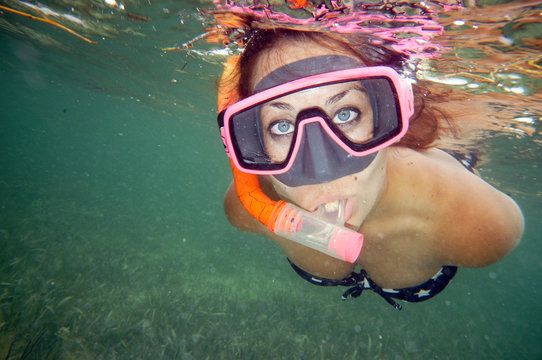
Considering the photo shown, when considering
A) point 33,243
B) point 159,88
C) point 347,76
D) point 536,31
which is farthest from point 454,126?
point 159,88

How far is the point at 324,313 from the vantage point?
11836mm

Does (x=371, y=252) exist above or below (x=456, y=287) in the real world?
above

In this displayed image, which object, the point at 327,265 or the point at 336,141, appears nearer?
the point at 336,141

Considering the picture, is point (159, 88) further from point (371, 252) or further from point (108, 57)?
point (371, 252)

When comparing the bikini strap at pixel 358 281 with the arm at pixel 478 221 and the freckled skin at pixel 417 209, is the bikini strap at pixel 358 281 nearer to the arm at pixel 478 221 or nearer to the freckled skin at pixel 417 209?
the freckled skin at pixel 417 209

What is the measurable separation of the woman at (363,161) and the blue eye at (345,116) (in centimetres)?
1

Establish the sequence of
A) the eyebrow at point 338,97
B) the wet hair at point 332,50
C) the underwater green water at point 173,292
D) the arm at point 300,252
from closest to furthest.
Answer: the eyebrow at point 338,97
the wet hair at point 332,50
the arm at point 300,252
the underwater green water at point 173,292

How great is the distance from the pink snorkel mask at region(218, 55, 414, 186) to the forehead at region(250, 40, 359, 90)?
0.31ft

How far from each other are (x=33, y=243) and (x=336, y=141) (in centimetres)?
1649

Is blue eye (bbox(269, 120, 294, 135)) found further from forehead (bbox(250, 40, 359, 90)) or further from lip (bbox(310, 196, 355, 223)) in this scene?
lip (bbox(310, 196, 355, 223))

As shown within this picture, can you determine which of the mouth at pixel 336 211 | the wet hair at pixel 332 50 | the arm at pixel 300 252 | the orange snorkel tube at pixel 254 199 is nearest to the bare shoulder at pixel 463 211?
the wet hair at pixel 332 50

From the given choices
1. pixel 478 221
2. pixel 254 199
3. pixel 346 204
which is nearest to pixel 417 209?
pixel 478 221

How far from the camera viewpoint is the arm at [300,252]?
4.38 meters

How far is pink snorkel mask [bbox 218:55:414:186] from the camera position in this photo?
262 centimetres
